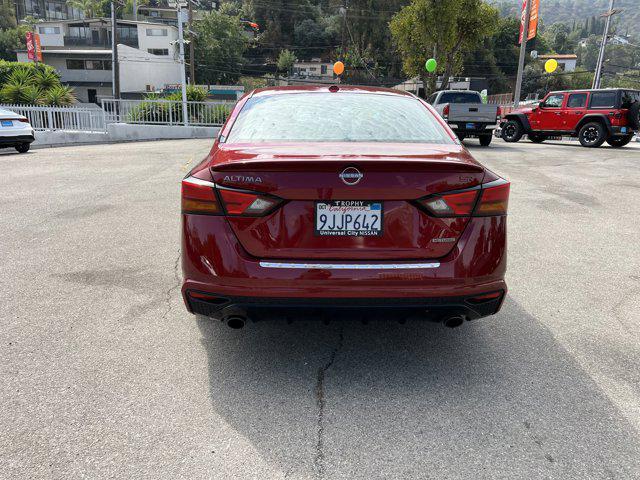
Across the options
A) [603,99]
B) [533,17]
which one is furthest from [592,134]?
[533,17]

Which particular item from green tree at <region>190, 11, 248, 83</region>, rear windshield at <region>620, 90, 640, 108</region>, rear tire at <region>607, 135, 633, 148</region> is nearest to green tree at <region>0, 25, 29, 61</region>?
green tree at <region>190, 11, 248, 83</region>

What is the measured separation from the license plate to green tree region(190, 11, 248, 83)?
75.0m

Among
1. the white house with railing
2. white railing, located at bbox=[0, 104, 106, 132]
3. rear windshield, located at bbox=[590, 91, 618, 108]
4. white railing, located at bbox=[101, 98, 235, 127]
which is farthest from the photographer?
the white house with railing

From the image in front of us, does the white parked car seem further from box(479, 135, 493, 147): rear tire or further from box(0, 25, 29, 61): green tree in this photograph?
box(0, 25, 29, 61): green tree

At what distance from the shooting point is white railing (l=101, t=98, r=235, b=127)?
74.6 feet

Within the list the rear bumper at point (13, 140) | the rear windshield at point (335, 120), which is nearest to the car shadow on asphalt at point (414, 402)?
the rear windshield at point (335, 120)

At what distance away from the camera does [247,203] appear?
2.68 metres

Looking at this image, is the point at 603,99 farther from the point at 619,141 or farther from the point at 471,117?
the point at 471,117

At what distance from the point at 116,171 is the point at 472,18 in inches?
1221

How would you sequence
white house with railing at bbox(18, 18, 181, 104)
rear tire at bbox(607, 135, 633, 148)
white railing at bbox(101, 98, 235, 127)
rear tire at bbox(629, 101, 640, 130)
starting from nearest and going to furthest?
rear tire at bbox(629, 101, 640, 130) → rear tire at bbox(607, 135, 633, 148) → white railing at bbox(101, 98, 235, 127) → white house with railing at bbox(18, 18, 181, 104)

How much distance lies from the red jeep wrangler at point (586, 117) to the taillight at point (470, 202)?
17440mm

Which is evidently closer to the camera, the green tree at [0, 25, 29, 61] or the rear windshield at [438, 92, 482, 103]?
the rear windshield at [438, 92, 482, 103]

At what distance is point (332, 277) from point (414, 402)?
825 mm

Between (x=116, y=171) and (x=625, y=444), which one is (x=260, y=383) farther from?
(x=116, y=171)
